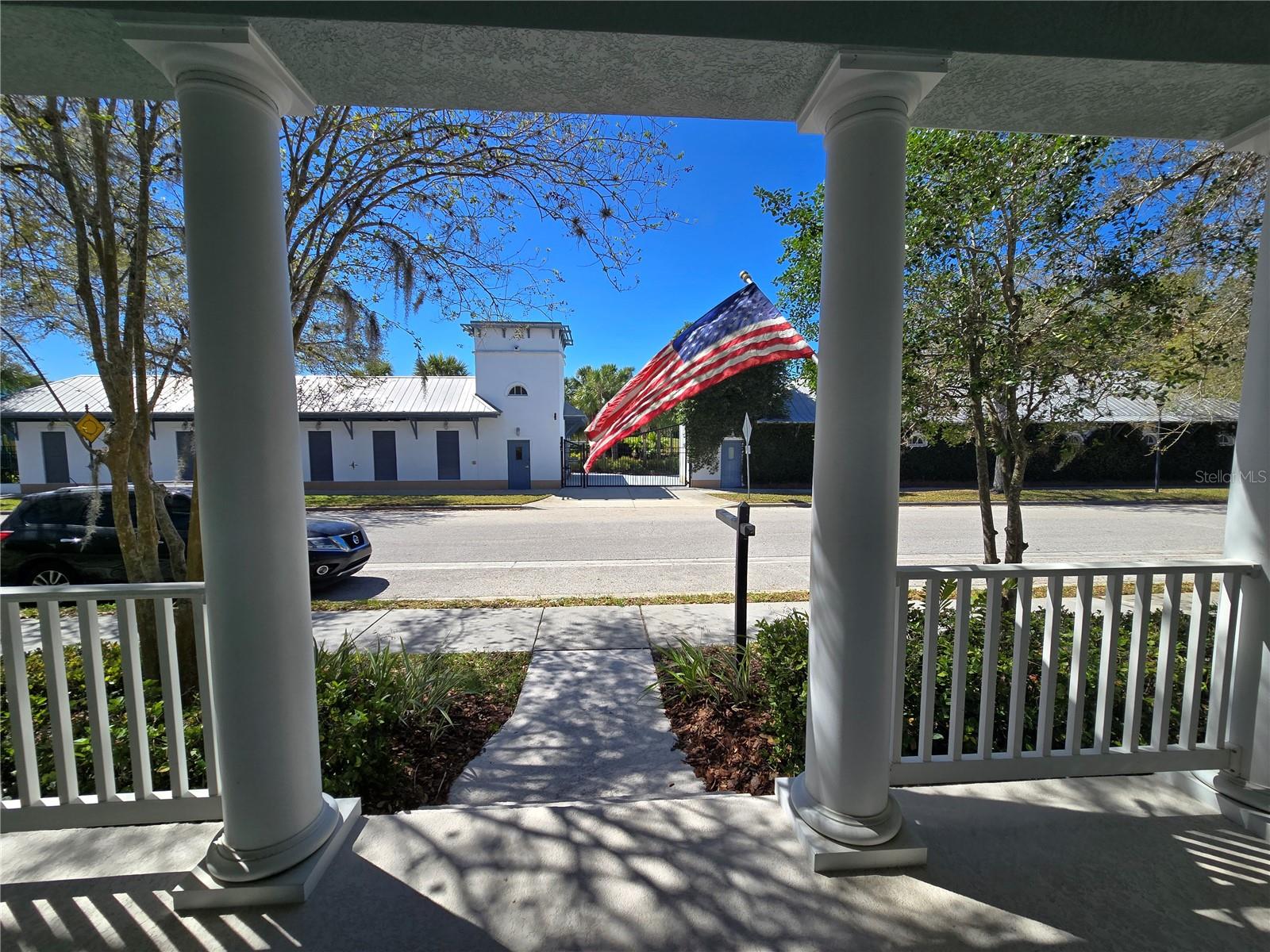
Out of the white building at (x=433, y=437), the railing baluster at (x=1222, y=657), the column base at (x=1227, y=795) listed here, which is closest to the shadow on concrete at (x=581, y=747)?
the column base at (x=1227, y=795)

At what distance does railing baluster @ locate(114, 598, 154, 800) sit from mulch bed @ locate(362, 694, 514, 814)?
0.86 meters

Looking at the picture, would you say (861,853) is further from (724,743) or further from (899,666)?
(724,743)

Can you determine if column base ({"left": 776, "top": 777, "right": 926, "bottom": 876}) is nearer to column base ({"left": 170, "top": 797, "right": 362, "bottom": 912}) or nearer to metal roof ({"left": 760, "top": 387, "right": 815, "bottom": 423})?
column base ({"left": 170, "top": 797, "right": 362, "bottom": 912})

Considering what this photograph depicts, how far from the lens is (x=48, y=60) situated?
1.87 meters

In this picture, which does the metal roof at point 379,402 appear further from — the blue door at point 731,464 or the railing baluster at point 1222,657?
the railing baluster at point 1222,657

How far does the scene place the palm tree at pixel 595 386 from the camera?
117ft

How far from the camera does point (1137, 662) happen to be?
2.38m

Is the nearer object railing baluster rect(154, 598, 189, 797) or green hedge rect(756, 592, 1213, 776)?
railing baluster rect(154, 598, 189, 797)

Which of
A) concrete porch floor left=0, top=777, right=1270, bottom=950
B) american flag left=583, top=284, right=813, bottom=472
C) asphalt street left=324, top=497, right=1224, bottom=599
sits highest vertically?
american flag left=583, top=284, right=813, bottom=472

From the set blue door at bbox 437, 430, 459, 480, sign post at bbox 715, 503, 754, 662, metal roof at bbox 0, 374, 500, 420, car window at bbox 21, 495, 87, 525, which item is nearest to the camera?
sign post at bbox 715, 503, 754, 662

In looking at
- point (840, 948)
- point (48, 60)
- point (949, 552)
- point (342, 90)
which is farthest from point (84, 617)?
point (949, 552)

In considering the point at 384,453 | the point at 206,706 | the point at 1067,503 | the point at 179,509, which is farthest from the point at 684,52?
the point at 384,453

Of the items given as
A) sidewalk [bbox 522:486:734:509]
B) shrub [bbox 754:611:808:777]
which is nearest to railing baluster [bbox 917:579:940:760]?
shrub [bbox 754:611:808:777]

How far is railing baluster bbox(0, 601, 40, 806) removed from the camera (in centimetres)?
199
